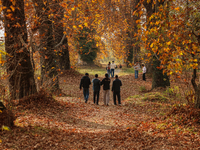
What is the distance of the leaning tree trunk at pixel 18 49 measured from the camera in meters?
8.36

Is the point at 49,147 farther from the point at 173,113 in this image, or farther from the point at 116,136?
the point at 173,113

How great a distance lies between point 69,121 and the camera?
863 cm

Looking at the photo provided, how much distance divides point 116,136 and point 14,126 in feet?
11.0

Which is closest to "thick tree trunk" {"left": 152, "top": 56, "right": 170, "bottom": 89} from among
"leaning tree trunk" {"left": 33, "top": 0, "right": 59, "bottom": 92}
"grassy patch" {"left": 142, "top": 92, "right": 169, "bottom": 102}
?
"grassy patch" {"left": 142, "top": 92, "right": 169, "bottom": 102}

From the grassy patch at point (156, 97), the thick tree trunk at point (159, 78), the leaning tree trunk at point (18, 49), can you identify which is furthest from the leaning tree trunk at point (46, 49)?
the thick tree trunk at point (159, 78)

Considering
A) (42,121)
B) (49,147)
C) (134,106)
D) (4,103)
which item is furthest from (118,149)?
(134,106)

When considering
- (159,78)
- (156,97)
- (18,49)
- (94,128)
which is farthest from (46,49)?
(159,78)

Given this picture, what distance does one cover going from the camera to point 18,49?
28.6 ft

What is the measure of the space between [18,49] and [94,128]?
4838 mm

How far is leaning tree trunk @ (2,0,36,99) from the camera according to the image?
8.36 metres

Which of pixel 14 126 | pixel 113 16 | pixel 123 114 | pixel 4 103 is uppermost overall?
pixel 113 16

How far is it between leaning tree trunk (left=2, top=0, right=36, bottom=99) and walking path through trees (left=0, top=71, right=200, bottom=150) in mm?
694

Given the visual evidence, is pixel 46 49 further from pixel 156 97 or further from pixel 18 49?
pixel 156 97

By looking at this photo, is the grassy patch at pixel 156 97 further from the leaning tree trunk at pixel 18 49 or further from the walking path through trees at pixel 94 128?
the leaning tree trunk at pixel 18 49
